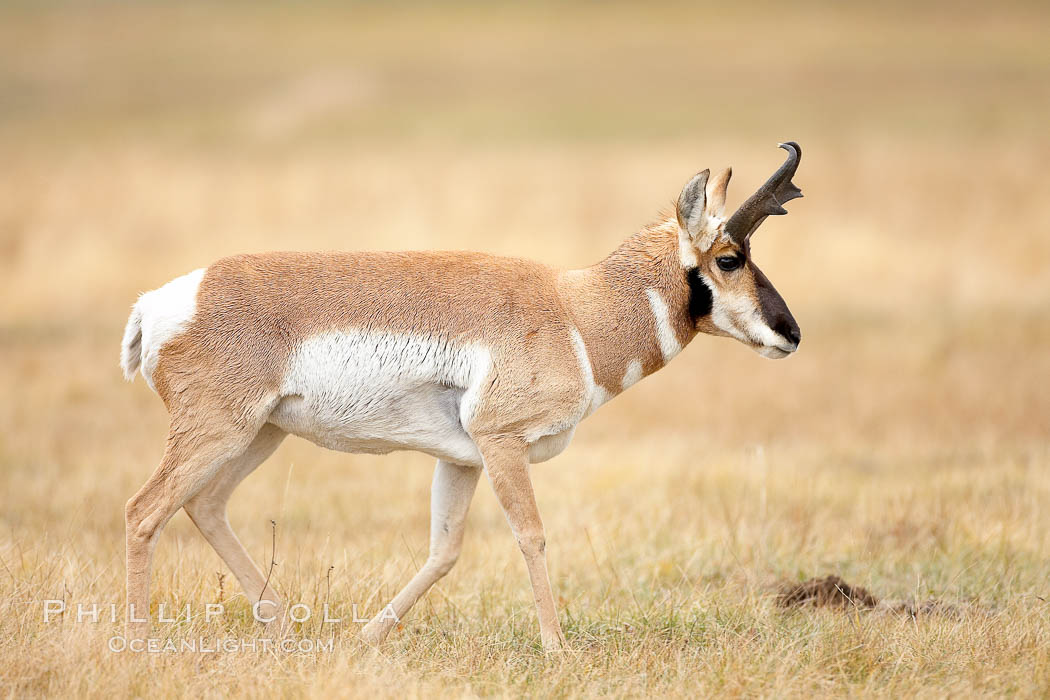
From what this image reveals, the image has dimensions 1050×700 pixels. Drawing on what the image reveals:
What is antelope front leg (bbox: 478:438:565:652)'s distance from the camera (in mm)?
6242

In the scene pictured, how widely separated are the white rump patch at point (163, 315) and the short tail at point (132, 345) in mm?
32

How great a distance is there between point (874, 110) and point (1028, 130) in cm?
581

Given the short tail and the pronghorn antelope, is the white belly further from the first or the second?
the short tail

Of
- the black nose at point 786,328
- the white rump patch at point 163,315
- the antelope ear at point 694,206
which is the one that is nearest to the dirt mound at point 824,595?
the black nose at point 786,328

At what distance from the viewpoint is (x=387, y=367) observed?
6199mm

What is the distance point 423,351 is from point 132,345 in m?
1.60

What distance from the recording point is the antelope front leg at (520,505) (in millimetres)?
6242

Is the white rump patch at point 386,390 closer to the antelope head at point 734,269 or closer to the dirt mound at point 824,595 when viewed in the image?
the antelope head at point 734,269

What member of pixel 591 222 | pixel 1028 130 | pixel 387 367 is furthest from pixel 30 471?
pixel 1028 130

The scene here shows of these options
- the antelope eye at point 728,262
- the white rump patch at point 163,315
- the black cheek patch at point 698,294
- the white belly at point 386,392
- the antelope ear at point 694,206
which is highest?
the antelope ear at point 694,206

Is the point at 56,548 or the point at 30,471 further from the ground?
the point at 56,548

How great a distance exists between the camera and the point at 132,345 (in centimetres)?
635

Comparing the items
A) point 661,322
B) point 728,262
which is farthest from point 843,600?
point 728,262

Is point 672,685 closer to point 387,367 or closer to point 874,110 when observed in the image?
point 387,367
